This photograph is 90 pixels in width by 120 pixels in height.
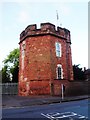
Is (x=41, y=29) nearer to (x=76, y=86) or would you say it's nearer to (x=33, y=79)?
(x=33, y=79)

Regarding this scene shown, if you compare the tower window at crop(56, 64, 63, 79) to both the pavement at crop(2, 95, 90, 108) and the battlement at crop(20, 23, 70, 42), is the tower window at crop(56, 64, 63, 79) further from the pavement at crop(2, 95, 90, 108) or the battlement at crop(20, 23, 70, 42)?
the pavement at crop(2, 95, 90, 108)

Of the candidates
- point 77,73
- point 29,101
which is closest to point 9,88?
point 77,73

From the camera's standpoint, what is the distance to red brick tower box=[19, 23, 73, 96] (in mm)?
Answer: 24703

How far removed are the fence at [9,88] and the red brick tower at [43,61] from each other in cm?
402

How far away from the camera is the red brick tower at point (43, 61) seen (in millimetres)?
24703

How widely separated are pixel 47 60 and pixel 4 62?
1231 inches

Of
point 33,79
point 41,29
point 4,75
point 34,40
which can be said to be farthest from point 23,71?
point 4,75

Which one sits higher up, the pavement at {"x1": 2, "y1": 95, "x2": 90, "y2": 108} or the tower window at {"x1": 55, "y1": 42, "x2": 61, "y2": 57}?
the tower window at {"x1": 55, "y1": 42, "x2": 61, "y2": 57}

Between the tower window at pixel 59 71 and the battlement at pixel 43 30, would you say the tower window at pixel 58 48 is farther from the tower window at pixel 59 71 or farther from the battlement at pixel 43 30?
the tower window at pixel 59 71

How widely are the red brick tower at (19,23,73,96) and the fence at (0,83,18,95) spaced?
4023 mm

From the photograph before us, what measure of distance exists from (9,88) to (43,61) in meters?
9.92

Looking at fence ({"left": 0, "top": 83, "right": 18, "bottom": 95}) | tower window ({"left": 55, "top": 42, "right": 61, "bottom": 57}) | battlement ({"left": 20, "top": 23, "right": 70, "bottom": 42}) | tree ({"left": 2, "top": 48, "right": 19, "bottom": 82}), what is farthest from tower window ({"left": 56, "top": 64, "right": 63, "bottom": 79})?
tree ({"left": 2, "top": 48, "right": 19, "bottom": 82})

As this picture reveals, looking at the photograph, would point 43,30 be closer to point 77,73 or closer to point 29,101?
point 29,101

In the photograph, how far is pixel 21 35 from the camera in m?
29.1
